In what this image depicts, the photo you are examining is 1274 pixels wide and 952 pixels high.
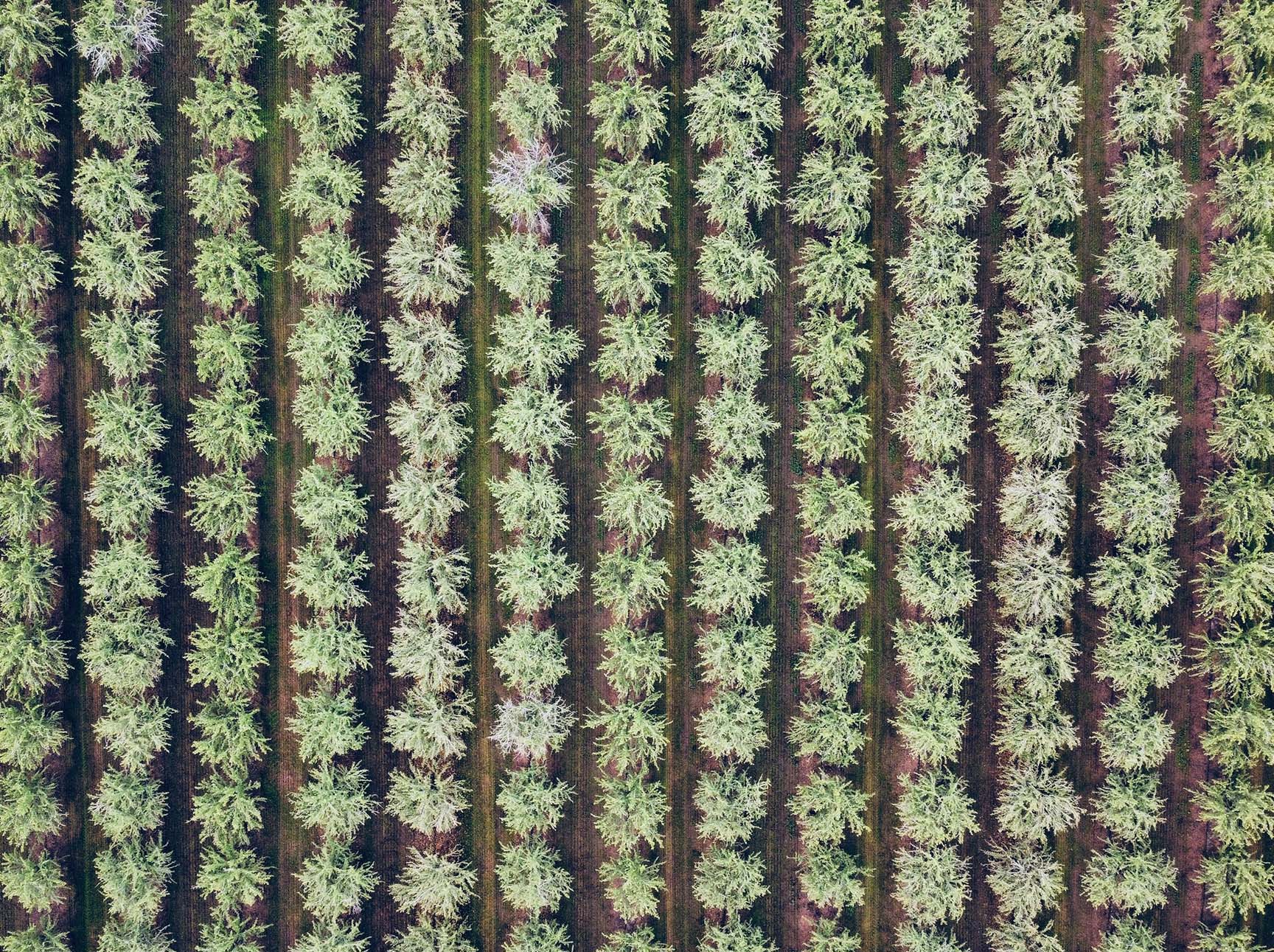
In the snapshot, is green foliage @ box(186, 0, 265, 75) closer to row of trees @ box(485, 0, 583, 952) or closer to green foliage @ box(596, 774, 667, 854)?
row of trees @ box(485, 0, 583, 952)

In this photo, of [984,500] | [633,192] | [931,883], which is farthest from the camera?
[984,500]

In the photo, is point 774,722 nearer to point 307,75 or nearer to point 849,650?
point 849,650

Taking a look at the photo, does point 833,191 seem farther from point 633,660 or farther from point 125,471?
point 125,471

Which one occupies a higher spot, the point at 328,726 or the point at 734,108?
the point at 734,108

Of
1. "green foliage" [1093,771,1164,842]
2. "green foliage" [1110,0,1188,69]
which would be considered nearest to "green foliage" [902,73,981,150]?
"green foliage" [1110,0,1188,69]

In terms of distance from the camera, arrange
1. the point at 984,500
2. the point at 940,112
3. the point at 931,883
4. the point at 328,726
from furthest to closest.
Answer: the point at 984,500
the point at 328,726
the point at 931,883
the point at 940,112

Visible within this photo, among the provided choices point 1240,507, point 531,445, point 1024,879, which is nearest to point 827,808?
point 1024,879

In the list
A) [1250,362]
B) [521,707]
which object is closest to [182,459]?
[521,707]

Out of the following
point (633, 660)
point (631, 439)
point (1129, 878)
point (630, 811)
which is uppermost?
point (631, 439)
